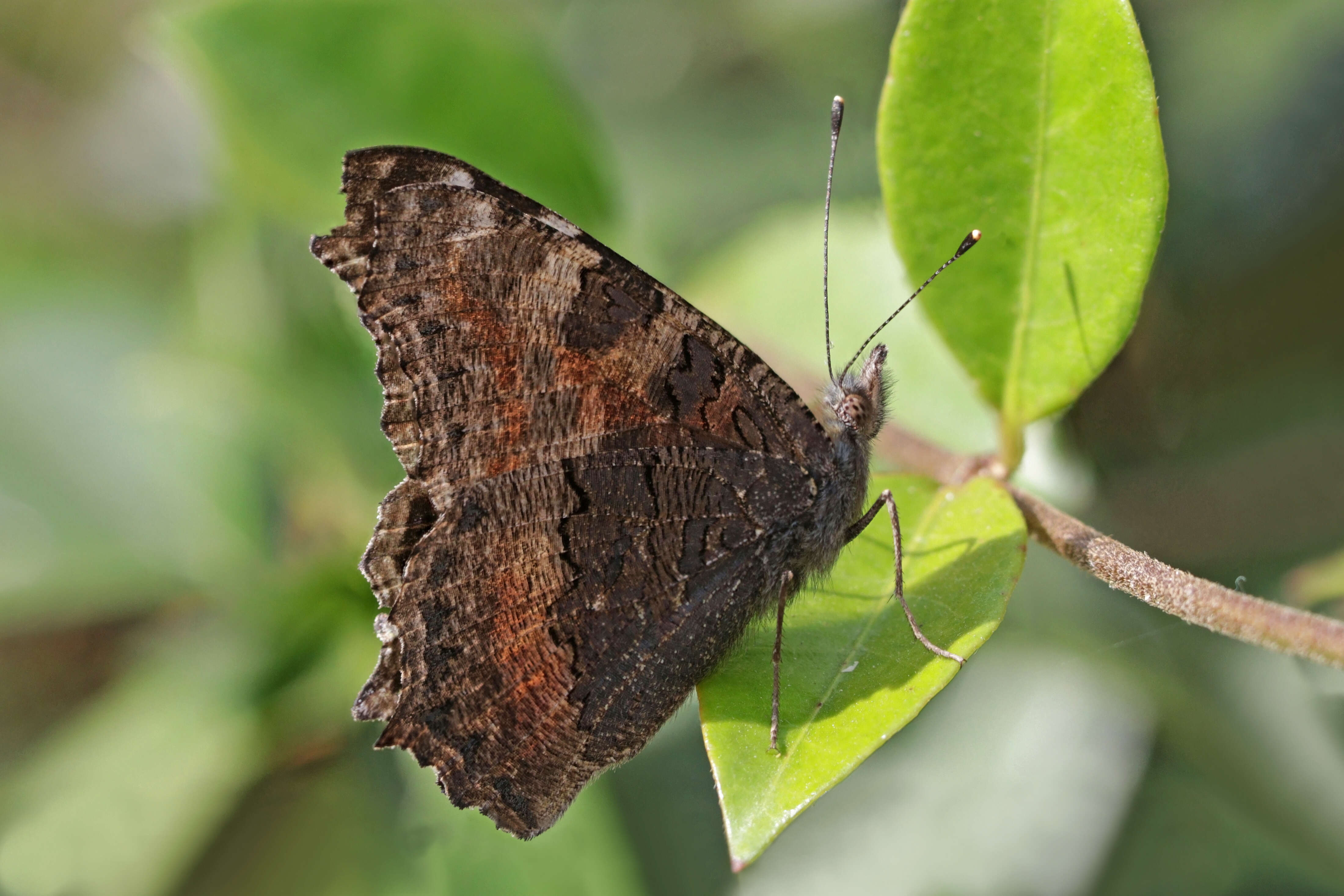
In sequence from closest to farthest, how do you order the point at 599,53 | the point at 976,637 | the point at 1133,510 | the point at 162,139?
the point at 976,637
the point at 1133,510
the point at 599,53
the point at 162,139

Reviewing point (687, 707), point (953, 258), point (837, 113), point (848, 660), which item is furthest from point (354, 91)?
point (848, 660)

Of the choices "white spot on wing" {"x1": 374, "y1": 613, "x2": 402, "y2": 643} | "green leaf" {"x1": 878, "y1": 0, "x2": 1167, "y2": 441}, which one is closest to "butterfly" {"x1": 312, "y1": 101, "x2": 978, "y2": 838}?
"white spot on wing" {"x1": 374, "y1": 613, "x2": 402, "y2": 643}

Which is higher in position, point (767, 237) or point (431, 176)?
point (431, 176)

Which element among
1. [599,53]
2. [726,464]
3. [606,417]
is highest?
[599,53]

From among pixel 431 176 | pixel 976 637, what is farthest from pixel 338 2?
pixel 976 637

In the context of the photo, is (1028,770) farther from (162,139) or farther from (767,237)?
(162,139)

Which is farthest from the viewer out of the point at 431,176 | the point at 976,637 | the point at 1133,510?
the point at 1133,510

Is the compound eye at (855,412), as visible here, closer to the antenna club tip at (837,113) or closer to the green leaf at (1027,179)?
the green leaf at (1027,179)
